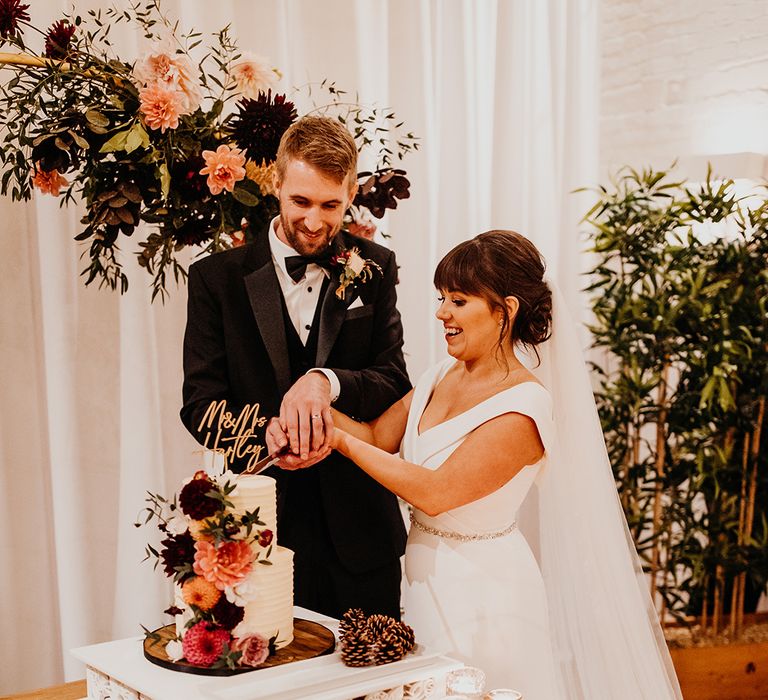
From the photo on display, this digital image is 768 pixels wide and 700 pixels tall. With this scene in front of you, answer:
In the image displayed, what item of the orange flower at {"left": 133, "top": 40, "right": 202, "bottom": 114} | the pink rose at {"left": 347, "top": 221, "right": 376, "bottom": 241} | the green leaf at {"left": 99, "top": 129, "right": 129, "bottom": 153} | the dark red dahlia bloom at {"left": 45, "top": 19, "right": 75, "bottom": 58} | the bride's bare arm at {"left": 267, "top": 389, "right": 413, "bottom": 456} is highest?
the dark red dahlia bloom at {"left": 45, "top": 19, "right": 75, "bottom": 58}

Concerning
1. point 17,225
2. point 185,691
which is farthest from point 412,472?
point 17,225

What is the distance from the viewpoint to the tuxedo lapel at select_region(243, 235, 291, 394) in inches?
94.4

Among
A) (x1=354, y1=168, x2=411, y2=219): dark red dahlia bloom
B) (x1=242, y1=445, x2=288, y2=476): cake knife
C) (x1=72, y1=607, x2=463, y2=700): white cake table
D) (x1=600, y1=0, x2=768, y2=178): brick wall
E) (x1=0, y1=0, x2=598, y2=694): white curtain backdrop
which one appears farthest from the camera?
(x1=600, y1=0, x2=768, y2=178): brick wall

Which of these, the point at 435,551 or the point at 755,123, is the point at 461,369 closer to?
the point at 435,551

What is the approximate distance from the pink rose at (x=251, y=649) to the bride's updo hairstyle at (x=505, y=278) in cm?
A: 101

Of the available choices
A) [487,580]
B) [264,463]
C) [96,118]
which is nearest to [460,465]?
[487,580]

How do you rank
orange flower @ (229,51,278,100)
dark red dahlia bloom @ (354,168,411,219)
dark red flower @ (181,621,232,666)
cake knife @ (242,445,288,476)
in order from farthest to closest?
dark red dahlia bloom @ (354,168,411,219) < orange flower @ (229,51,278,100) < cake knife @ (242,445,288,476) < dark red flower @ (181,621,232,666)

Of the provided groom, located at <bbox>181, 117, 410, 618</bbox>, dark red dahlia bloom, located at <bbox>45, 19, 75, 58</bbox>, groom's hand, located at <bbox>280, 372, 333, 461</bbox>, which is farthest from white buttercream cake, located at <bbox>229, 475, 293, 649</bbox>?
dark red dahlia bloom, located at <bbox>45, 19, 75, 58</bbox>

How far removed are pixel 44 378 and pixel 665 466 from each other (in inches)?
102

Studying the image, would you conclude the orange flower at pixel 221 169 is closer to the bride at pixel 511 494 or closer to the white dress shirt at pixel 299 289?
the white dress shirt at pixel 299 289

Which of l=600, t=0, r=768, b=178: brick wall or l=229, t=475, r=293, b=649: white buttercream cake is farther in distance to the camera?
l=600, t=0, r=768, b=178: brick wall

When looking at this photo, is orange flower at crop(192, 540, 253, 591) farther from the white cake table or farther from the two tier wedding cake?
the white cake table

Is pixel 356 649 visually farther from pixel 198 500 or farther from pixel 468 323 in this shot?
pixel 468 323

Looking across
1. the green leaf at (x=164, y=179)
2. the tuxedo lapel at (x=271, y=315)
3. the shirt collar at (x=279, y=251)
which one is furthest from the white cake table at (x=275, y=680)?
the green leaf at (x=164, y=179)
